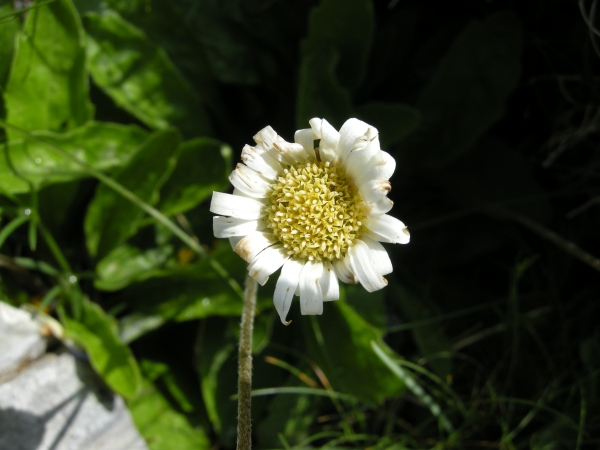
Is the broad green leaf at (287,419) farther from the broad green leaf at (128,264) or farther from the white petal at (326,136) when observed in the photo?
the white petal at (326,136)

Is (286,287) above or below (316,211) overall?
below

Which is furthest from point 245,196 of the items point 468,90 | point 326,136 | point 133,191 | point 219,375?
point 468,90

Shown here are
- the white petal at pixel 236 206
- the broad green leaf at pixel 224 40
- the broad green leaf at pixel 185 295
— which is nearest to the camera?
the white petal at pixel 236 206

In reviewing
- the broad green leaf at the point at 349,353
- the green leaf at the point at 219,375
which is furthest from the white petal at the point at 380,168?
the green leaf at the point at 219,375

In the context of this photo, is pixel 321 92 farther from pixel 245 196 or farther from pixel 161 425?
pixel 161 425

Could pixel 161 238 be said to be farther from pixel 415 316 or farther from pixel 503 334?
pixel 503 334

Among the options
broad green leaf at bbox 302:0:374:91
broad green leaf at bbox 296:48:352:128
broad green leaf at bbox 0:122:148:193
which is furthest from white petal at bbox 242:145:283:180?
broad green leaf at bbox 302:0:374:91

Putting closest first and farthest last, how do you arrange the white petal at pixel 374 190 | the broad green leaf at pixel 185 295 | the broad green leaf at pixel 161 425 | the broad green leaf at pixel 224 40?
the white petal at pixel 374 190 → the broad green leaf at pixel 185 295 → the broad green leaf at pixel 161 425 → the broad green leaf at pixel 224 40
